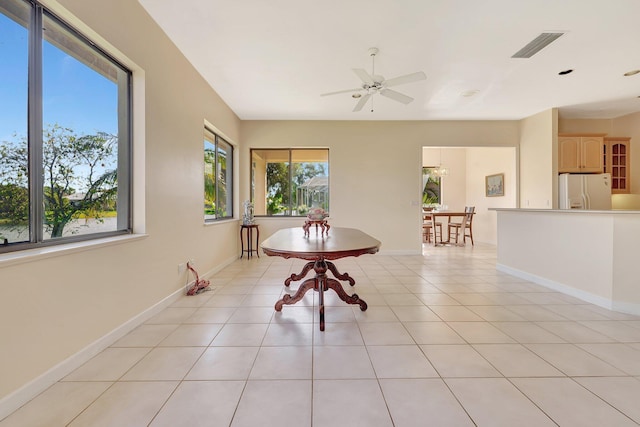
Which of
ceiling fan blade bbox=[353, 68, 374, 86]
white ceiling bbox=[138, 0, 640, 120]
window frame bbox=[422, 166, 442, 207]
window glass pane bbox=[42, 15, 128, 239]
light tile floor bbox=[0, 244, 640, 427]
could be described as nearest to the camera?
light tile floor bbox=[0, 244, 640, 427]

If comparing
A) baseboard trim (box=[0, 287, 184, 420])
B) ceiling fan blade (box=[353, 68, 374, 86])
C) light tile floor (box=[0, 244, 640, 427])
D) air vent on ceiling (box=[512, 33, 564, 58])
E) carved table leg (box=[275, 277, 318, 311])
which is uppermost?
air vent on ceiling (box=[512, 33, 564, 58])

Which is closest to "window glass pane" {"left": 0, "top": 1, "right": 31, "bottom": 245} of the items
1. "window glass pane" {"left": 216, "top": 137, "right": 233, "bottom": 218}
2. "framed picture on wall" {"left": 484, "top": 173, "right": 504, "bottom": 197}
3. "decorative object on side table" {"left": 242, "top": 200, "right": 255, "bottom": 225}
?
"window glass pane" {"left": 216, "top": 137, "right": 233, "bottom": 218}

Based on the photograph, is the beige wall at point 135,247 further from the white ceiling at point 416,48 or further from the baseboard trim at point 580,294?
the baseboard trim at point 580,294

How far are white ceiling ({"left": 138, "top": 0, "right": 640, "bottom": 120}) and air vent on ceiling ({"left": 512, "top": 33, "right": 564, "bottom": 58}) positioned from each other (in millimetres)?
77

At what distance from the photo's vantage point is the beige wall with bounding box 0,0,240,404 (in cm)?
141

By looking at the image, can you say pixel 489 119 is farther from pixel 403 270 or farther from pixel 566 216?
pixel 403 270

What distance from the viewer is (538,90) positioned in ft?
13.4

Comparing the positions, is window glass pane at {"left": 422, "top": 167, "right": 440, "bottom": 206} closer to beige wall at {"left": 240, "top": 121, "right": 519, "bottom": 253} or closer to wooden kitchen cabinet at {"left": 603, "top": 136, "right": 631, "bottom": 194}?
beige wall at {"left": 240, "top": 121, "right": 519, "bottom": 253}

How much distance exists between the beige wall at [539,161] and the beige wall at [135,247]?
591 centimetres

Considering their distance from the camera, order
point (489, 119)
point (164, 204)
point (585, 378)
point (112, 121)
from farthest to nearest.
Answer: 1. point (489, 119)
2. point (164, 204)
3. point (112, 121)
4. point (585, 378)

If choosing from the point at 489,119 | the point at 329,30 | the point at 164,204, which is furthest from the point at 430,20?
the point at 489,119

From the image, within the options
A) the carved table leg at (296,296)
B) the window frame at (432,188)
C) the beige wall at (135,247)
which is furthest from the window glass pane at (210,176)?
the window frame at (432,188)

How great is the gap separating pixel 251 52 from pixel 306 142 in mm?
2542

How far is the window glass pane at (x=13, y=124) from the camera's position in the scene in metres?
1.40
